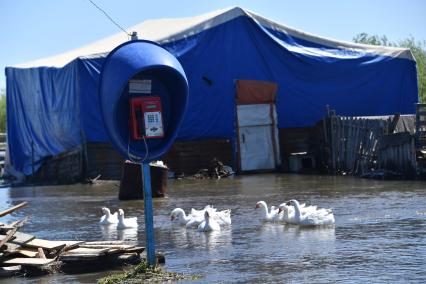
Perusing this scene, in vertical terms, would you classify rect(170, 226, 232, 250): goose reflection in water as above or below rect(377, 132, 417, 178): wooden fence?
below

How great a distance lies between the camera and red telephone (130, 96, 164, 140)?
30.9 ft

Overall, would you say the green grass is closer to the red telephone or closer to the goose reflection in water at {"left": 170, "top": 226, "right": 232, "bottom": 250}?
the red telephone

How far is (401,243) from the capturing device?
10688 mm

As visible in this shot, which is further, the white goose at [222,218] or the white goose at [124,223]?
the white goose at [124,223]

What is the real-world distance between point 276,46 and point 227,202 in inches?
500

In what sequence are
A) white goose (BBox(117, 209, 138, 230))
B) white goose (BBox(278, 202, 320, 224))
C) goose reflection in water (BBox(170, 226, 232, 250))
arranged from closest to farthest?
goose reflection in water (BBox(170, 226, 232, 250)) < white goose (BBox(278, 202, 320, 224)) < white goose (BBox(117, 209, 138, 230))

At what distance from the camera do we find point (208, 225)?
13.1 m

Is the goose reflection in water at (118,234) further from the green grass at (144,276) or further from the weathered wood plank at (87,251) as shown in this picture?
the green grass at (144,276)

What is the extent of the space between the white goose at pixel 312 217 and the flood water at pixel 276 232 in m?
0.19

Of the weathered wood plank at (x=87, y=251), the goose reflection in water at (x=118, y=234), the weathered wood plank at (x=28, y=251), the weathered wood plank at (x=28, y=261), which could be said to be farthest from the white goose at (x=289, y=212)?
the weathered wood plank at (x=28, y=261)

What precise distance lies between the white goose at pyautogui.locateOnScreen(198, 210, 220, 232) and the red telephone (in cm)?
383

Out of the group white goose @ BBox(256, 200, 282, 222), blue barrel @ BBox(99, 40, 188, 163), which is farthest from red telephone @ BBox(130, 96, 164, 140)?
white goose @ BBox(256, 200, 282, 222)

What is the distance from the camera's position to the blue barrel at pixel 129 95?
30.4 ft

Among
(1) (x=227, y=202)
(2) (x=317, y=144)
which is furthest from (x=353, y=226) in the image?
(2) (x=317, y=144)
